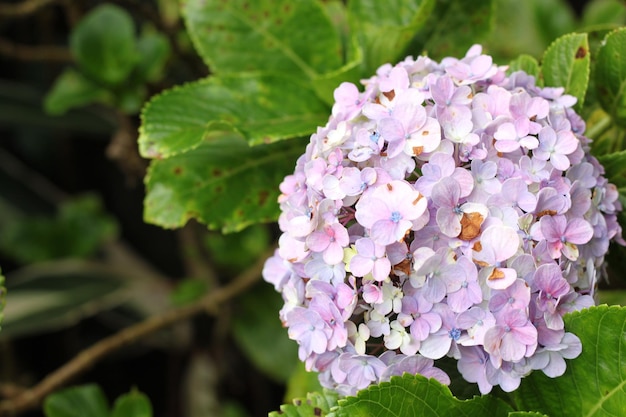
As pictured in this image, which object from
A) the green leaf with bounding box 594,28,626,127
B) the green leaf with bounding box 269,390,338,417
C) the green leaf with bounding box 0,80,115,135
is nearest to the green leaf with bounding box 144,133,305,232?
the green leaf with bounding box 269,390,338,417

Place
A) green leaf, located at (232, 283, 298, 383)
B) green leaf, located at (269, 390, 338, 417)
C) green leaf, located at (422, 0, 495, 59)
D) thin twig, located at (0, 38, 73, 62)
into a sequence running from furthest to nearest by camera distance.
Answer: green leaf, located at (232, 283, 298, 383)
thin twig, located at (0, 38, 73, 62)
green leaf, located at (422, 0, 495, 59)
green leaf, located at (269, 390, 338, 417)

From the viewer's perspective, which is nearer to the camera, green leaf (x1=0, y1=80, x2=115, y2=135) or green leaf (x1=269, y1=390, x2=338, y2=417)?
green leaf (x1=269, y1=390, x2=338, y2=417)

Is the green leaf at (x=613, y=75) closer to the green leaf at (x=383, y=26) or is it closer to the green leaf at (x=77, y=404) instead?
the green leaf at (x=383, y=26)

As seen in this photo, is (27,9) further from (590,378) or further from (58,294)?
(590,378)

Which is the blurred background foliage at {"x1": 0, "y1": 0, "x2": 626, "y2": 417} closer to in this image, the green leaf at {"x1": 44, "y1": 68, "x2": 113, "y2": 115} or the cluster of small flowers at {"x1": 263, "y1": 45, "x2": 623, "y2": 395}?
the green leaf at {"x1": 44, "y1": 68, "x2": 113, "y2": 115}

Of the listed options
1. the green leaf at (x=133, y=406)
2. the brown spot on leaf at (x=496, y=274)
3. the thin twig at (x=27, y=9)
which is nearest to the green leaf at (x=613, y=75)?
the brown spot on leaf at (x=496, y=274)

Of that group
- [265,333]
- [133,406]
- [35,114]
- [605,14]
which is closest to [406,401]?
[133,406]
